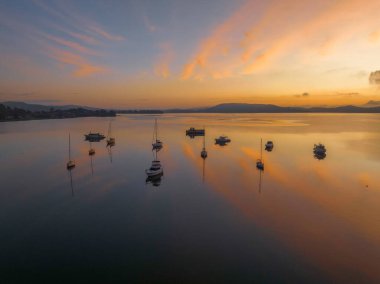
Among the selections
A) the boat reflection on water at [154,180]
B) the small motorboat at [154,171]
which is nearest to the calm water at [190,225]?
the boat reflection on water at [154,180]

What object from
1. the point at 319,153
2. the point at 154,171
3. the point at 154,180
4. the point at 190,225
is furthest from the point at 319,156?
the point at 190,225

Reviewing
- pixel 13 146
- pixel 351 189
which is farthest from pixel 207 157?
Result: pixel 13 146

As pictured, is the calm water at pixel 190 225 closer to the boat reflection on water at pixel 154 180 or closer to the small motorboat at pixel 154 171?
the boat reflection on water at pixel 154 180

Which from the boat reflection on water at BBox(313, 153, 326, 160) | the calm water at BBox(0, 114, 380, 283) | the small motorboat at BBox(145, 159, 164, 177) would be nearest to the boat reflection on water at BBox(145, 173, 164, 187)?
the small motorboat at BBox(145, 159, 164, 177)

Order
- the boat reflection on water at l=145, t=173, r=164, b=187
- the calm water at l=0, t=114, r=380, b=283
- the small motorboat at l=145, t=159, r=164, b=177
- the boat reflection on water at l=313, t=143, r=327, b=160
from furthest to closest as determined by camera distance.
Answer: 1. the boat reflection on water at l=313, t=143, r=327, b=160
2. the small motorboat at l=145, t=159, r=164, b=177
3. the boat reflection on water at l=145, t=173, r=164, b=187
4. the calm water at l=0, t=114, r=380, b=283

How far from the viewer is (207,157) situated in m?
66.4

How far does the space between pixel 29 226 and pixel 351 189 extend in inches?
1672

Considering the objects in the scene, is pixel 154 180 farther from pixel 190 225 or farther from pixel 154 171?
pixel 190 225

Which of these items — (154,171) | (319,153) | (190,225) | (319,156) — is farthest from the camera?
(319,153)

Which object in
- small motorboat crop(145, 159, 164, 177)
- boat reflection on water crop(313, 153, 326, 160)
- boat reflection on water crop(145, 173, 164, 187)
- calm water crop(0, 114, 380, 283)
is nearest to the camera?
calm water crop(0, 114, 380, 283)

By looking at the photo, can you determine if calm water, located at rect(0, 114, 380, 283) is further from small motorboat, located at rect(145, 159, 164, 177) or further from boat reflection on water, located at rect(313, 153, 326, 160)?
boat reflection on water, located at rect(313, 153, 326, 160)

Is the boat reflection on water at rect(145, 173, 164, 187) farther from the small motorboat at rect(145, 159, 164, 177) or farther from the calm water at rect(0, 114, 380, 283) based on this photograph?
the calm water at rect(0, 114, 380, 283)

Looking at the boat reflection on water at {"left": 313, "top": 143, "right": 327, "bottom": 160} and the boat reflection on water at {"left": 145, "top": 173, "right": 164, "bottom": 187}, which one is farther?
the boat reflection on water at {"left": 313, "top": 143, "right": 327, "bottom": 160}

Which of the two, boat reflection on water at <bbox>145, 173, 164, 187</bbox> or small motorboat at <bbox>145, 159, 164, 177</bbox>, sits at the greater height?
small motorboat at <bbox>145, 159, 164, 177</bbox>
